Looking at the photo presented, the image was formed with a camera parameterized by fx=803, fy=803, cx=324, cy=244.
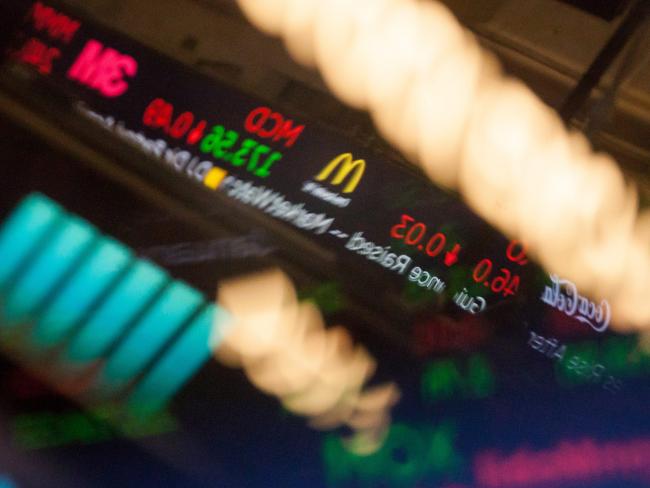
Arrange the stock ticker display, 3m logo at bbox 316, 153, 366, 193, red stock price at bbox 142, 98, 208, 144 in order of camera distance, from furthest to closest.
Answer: red stock price at bbox 142, 98, 208, 144 < 3m logo at bbox 316, 153, 366, 193 < the stock ticker display

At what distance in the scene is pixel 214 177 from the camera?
3.24m

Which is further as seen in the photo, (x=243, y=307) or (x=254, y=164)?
(x=243, y=307)

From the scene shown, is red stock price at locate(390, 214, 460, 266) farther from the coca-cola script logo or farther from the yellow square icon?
the yellow square icon

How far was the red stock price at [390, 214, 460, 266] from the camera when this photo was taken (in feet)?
10.2

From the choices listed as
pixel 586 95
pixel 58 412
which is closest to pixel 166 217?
pixel 58 412

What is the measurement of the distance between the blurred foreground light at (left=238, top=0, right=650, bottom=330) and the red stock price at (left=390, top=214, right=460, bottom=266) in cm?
31

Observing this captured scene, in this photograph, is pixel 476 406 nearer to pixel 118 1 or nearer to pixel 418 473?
pixel 418 473

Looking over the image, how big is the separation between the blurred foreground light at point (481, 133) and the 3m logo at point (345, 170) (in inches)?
20.8

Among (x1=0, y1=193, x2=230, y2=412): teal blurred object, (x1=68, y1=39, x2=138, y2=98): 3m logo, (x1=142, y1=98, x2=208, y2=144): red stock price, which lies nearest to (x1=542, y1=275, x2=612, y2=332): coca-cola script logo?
(x1=0, y1=193, x2=230, y2=412): teal blurred object

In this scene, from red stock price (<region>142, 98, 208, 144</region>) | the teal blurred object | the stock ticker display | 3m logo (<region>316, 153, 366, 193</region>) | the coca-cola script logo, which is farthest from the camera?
the coca-cola script logo

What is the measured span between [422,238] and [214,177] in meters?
0.87

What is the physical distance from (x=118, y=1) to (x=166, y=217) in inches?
75.4

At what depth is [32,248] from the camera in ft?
10.9

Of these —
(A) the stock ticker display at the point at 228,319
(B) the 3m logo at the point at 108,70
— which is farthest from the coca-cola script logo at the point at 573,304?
(B) the 3m logo at the point at 108,70
